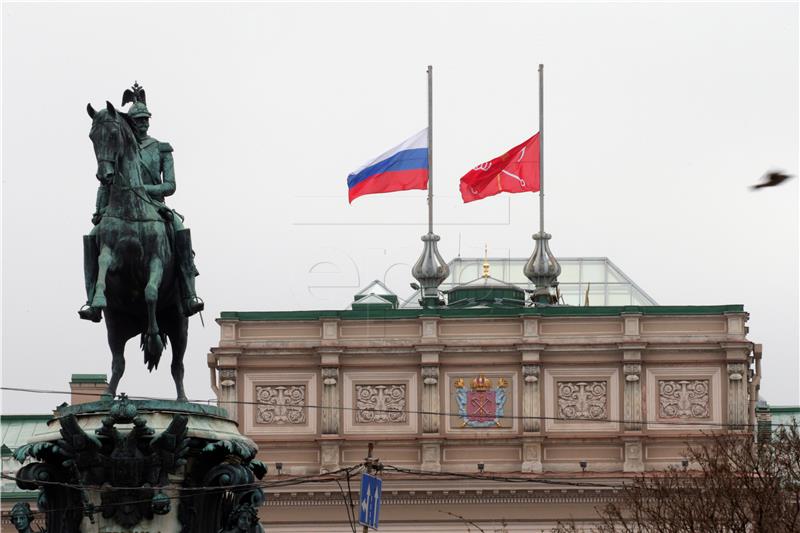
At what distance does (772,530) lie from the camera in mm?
43906

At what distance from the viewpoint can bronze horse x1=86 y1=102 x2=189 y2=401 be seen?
74.5ft

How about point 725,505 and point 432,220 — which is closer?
point 725,505

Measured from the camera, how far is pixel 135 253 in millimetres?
22859

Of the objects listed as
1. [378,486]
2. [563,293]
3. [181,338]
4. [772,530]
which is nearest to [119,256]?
[181,338]

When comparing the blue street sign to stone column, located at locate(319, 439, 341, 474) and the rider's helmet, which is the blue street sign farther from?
stone column, located at locate(319, 439, 341, 474)

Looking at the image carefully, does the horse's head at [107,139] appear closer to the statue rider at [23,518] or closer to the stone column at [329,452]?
the statue rider at [23,518]

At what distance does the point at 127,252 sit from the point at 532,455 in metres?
70.1

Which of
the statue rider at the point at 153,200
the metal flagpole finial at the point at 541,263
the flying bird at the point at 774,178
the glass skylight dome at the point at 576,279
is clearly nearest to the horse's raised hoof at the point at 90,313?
the statue rider at the point at 153,200

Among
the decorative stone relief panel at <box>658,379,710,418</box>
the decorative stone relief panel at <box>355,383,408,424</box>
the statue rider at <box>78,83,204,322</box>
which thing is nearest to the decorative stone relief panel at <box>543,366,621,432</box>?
the decorative stone relief panel at <box>658,379,710,418</box>

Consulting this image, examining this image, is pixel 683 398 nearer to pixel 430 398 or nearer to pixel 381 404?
pixel 430 398

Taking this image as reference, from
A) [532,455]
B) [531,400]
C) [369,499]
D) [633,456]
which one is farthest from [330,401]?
[369,499]

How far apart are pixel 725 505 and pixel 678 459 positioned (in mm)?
41049

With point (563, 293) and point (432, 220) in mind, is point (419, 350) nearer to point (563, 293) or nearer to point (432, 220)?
point (432, 220)

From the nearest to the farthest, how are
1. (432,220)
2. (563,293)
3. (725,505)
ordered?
1. (725,505)
2. (432,220)
3. (563,293)
